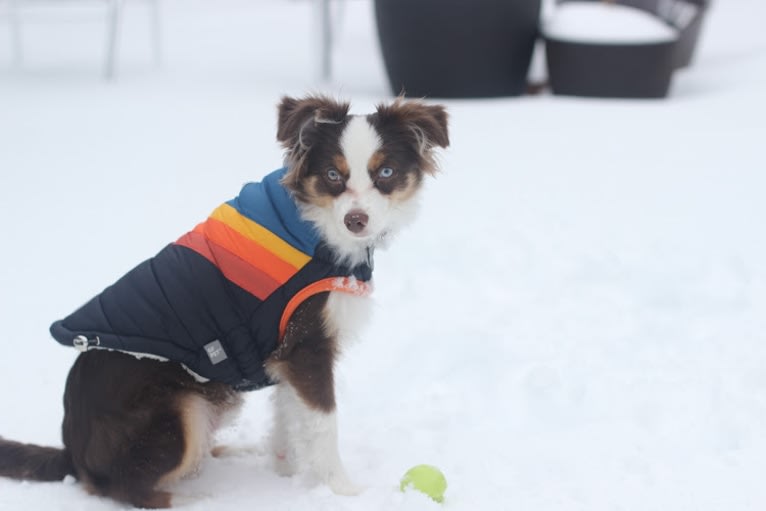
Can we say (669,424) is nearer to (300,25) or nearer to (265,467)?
(265,467)

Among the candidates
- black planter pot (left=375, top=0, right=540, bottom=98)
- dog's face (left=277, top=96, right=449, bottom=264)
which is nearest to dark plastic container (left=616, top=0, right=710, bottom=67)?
black planter pot (left=375, top=0, right=540, bottom=98)

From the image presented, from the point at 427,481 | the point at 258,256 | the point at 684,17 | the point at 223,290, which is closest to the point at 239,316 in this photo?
the point at 223,290

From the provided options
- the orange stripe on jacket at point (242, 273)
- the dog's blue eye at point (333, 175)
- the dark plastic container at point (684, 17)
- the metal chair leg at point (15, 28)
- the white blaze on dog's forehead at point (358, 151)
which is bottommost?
the metal chair leg at point (15, 28)

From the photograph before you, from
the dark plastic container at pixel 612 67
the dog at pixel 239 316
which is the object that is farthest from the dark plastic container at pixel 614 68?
the dog at pixel 239 316

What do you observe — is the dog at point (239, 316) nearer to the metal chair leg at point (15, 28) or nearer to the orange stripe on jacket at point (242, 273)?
the orange stripe on jacket at point (242, 273)

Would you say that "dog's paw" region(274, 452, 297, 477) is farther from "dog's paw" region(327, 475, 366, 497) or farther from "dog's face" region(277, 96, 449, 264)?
"dog's face" region(277, 96, 449, 264)

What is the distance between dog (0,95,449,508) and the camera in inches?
107

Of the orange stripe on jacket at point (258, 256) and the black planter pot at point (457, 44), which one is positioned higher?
the orange stripe on jacket at point (258, 256)

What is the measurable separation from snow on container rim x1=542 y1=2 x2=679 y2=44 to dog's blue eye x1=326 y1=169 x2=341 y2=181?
17.0ft

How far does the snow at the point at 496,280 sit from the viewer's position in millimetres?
3090

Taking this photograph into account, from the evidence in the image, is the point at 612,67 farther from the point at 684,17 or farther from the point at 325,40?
the point at 325,40

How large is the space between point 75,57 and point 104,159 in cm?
369

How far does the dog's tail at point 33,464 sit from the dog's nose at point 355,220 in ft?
3.81

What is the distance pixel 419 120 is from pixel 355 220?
451 millimetres
